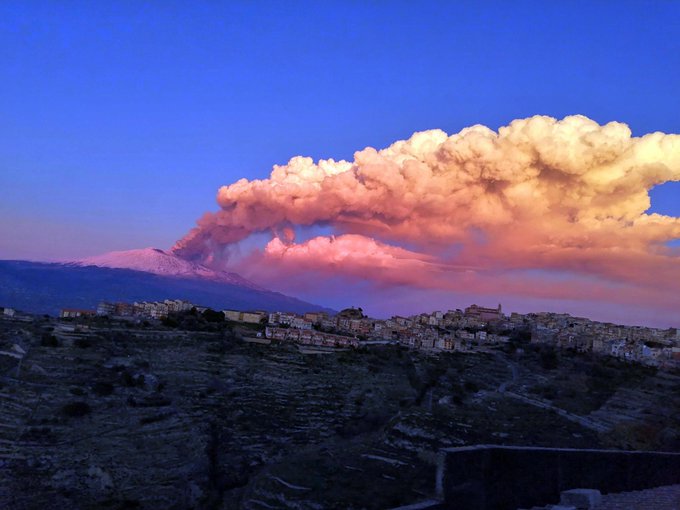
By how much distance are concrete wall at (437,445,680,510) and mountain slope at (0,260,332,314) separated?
108 metres

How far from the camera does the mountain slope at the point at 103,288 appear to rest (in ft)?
387

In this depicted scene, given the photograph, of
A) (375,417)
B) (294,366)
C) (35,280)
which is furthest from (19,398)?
(35,280)

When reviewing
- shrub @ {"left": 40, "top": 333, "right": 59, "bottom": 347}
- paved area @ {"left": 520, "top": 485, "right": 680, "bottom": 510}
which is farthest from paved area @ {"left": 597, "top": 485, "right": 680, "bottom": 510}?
shrub @ {"left": 40, "top": 333, "right": 59, "bottom": 347}

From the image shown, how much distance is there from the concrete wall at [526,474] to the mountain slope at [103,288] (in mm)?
107637

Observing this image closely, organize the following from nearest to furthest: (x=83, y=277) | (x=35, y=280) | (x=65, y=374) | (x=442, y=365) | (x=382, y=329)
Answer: (x=65, y=374) → (x=442, y=365) → (x=382, y=329) → (x=35, y=280) → (x=83, y=277)

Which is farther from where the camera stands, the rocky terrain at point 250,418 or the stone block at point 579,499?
the rocky terrain at point 250,418

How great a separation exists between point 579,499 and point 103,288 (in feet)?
469

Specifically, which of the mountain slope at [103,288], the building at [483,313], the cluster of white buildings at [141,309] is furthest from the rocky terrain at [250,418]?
the mountain slope at [103,288]

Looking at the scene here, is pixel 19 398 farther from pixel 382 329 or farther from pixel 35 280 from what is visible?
pixel 35 280

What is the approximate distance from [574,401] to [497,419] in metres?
11.2

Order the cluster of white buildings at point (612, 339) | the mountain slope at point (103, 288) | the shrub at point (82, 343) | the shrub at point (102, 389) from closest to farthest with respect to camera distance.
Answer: the shrub at point (102, 389) < the shrub at point (82, 343) < the cluster of white buildings at point (612, 339) < the mountain slope at point (103, 288)

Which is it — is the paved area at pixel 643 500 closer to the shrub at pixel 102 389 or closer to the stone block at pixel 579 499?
the stone block at pixel 579 499

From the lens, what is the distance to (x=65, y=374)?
23875mm

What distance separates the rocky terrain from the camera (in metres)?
14.6
